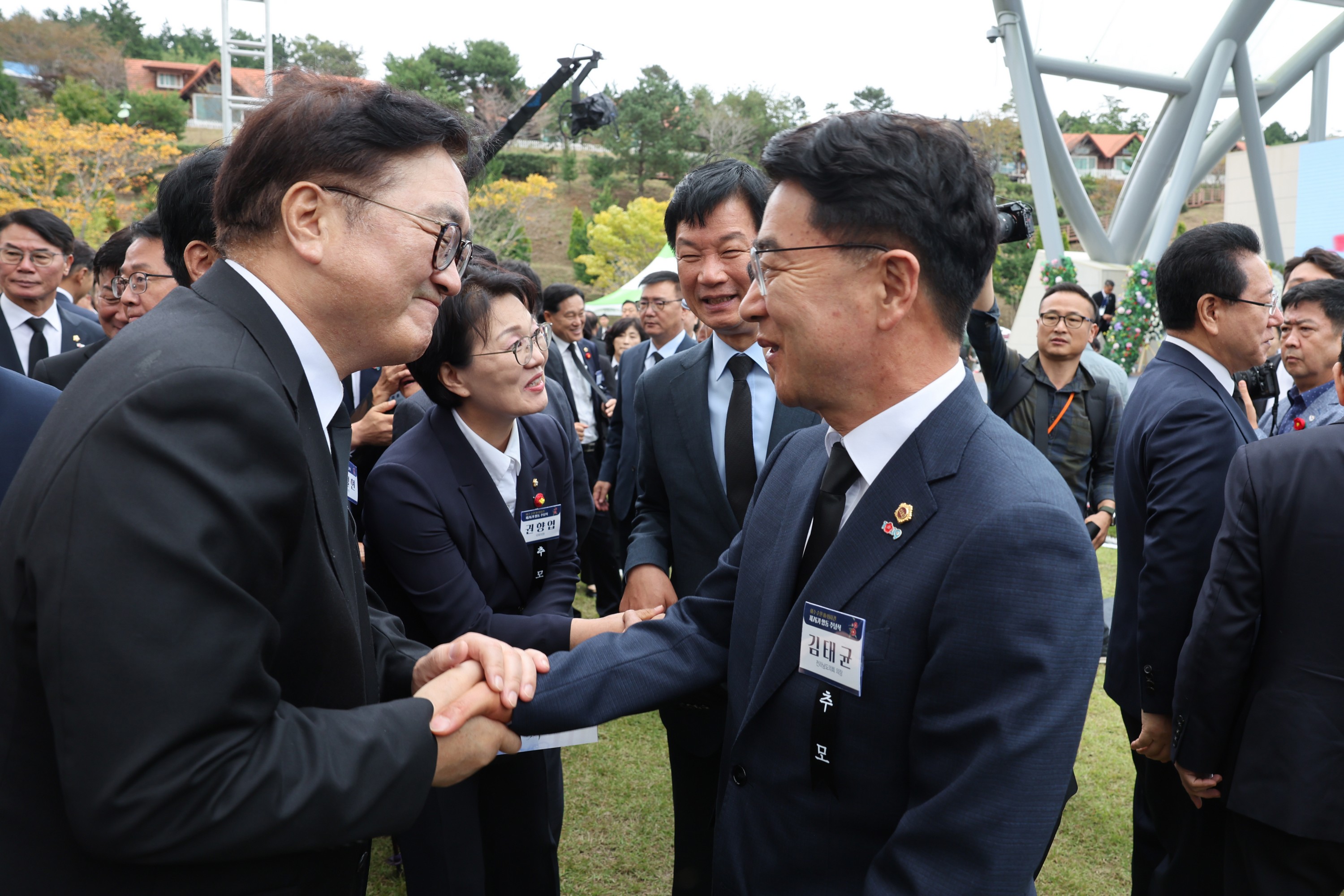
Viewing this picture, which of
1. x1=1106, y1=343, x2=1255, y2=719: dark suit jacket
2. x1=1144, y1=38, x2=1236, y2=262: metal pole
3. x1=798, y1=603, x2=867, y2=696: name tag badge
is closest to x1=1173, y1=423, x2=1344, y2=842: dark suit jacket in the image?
x1=1106, y1=343, x2=1255, y2=719: dark suit jacket

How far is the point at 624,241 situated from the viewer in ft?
139

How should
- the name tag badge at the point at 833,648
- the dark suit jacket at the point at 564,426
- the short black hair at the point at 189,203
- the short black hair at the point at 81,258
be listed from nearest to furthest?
the name tag badge at the point at 833,648 → the short black hair at the point at 189,203 → the dark suit jacket at the point at 564,426 → the short black hair at the point at 81,258

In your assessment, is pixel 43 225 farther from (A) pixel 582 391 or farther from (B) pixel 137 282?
(A) pixel 582 391

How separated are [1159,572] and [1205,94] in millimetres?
26612

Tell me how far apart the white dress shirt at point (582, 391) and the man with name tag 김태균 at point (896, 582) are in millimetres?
5932

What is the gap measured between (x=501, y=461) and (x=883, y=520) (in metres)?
1.65

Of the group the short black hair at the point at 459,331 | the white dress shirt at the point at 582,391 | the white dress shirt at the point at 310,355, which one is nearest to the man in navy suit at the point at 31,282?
the white dress shirt at the point at 582,391

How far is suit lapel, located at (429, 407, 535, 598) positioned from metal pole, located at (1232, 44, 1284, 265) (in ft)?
88.1

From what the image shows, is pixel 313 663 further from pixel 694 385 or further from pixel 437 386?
pixel 694 385

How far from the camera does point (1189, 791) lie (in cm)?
284

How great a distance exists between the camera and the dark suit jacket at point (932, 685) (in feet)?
4.39

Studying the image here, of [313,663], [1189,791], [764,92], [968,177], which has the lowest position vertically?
[1189,791]

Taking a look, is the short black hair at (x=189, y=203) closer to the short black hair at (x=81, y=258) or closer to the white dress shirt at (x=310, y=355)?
the white dress shirt at (x=310, y=355)

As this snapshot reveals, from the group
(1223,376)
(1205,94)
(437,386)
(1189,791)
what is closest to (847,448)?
(437,386)
